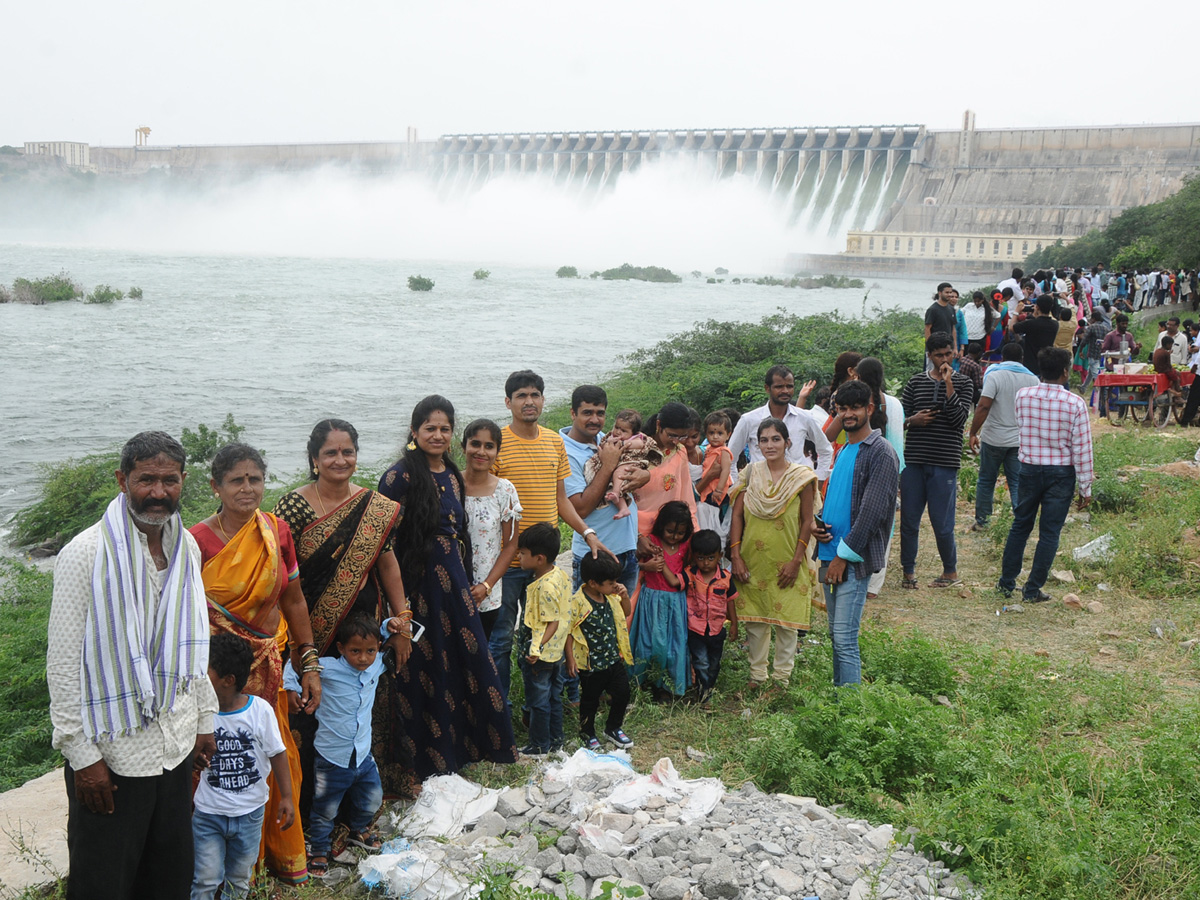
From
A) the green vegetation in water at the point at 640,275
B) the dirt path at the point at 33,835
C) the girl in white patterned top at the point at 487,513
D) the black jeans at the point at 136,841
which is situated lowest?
the dirt path at the point at 33,835

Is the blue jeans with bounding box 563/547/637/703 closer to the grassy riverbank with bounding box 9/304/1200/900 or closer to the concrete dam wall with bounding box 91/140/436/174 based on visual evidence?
the grassy riverbank with bounding box 9/304/1200/900

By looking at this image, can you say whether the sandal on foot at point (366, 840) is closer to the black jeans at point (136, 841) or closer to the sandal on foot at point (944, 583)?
the black jeans at point (136, 841)

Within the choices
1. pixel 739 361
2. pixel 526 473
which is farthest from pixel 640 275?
pixel 526 473

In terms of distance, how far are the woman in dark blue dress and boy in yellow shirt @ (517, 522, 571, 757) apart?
166 millimetres

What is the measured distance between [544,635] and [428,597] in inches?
18.9

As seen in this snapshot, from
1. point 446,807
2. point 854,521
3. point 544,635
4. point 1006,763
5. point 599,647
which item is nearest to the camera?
point 446,807

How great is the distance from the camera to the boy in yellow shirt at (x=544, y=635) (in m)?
3.61

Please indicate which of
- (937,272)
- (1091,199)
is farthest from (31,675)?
(1091,199)

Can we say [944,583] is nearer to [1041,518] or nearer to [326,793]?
[1041,518]

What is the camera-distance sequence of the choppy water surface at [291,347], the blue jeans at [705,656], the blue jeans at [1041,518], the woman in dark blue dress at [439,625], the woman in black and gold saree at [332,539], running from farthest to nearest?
1. the choppy water surface at [291,347]
2. the blue jeans at [1041,518]
3. the blue jeans at [705,656]
4. the woman in dark blue dress at [439,625]
5. the woman in black and gold saree at [332,539]

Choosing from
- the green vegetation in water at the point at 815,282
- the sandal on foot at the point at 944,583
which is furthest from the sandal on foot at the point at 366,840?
the green vegetation in water at the point at 815,282

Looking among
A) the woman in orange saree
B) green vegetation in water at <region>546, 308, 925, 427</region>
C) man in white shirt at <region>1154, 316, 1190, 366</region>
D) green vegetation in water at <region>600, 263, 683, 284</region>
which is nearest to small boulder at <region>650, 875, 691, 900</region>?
the woman in orange saree

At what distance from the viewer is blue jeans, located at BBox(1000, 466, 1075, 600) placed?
545 centimetres

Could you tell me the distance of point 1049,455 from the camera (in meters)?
5.41
